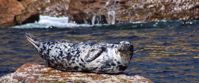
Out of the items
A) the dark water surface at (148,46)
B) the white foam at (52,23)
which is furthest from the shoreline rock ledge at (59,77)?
the white foam at (52,23)

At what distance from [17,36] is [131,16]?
6.79m

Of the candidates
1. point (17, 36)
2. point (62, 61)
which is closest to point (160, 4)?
point (17, 36)

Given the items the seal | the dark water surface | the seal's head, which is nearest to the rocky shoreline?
the dark water surface

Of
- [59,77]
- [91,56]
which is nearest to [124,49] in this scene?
[91,56]

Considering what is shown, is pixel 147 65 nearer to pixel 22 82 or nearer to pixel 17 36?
pixel 22 82

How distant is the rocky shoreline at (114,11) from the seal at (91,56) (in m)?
16.8

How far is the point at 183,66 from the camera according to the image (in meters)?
14.2

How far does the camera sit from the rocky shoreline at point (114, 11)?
88.7ft

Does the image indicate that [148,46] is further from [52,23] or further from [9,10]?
[9,10]

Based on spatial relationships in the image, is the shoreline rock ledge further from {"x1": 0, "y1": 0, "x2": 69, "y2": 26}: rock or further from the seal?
{"x1": 0, "y1": 0, "x2": 69, "y2": 26}: rock

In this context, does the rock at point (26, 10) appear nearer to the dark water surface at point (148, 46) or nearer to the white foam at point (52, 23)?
the white foam at point (52, 23)

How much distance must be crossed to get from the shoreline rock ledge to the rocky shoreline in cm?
1681

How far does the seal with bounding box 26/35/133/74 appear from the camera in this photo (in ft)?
31.3

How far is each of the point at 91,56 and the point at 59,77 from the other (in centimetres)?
63
